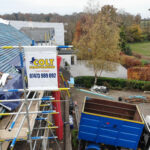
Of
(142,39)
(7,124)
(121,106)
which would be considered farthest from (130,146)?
(142,39)

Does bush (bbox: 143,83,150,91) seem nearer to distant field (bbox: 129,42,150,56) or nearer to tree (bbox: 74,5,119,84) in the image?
tree (bbox: 74,5,119,84)

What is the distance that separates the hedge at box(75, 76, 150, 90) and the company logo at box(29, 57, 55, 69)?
530 inches

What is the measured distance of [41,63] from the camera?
3.73m

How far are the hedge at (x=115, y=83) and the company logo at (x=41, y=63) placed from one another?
13474 millimetres

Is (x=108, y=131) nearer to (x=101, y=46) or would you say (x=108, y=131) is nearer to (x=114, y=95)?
(x=114, y=95)

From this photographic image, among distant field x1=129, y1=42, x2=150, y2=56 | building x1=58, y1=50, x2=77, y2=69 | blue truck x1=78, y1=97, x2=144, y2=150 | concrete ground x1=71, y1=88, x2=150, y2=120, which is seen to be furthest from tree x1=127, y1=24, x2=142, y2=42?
blue truck x1=78, y1=97, x2=144, y2=150

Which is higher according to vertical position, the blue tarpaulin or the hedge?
the blue tarpaulin

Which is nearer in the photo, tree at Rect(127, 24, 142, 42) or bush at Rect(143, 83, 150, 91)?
bush at Rect(143, 83, 150, 91)

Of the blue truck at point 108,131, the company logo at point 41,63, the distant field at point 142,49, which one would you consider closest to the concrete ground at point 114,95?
the blue truck at point 108,131

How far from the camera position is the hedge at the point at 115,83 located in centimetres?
1612

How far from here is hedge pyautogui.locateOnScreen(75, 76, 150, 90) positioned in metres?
16.1

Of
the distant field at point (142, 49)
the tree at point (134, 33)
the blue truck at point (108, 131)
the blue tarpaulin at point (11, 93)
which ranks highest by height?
the tree at point (134, 33)

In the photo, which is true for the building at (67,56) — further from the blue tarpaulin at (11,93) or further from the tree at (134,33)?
the tree at (134,33)

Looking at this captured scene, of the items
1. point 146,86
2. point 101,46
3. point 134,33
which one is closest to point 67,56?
point 101,46
